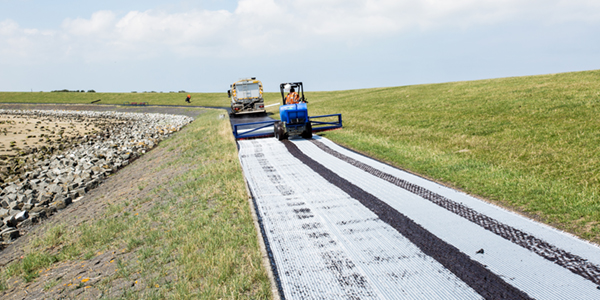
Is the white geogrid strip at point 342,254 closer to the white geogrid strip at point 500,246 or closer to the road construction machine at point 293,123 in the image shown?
the white geogrid strip at point 500,246

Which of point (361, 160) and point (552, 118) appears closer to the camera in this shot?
point (361, 160)

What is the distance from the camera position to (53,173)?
703 inches

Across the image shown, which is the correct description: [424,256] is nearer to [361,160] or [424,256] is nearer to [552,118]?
[361,160]

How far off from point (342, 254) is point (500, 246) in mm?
2118

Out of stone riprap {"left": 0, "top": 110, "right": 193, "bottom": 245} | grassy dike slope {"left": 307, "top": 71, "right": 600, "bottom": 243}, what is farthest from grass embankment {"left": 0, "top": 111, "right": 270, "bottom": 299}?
grassy dike slope {"left": 307, "top": 71, "right": 600, "bottom": 243}

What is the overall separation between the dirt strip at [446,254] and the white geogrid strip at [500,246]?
0.40 feet

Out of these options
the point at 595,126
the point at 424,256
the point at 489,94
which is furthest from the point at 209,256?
the point at 489,94

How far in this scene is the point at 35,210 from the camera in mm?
12000

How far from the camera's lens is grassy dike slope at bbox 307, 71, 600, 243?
6.84 m

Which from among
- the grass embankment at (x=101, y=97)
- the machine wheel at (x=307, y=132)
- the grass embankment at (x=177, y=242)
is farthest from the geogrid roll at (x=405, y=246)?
the grass embankment at (x=101, y=97)

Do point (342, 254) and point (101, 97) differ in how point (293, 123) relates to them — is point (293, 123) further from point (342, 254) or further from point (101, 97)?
point (101, 97)

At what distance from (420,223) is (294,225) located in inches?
79.2

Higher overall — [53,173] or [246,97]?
[246,97]


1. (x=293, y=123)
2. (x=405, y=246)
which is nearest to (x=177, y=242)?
(x=405, y=246)
